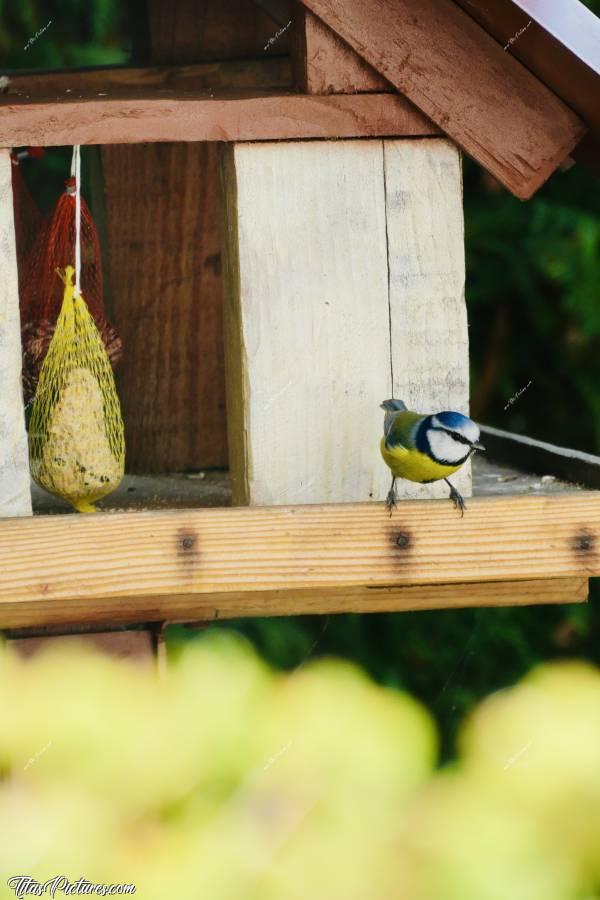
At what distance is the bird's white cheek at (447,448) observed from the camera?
1518 millimetres

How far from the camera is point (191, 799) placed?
1.30m

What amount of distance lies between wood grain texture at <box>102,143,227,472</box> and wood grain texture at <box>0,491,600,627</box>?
0.77m

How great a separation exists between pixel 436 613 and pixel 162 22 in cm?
160

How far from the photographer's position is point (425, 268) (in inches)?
64.8

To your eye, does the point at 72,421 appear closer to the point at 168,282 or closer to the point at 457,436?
the point at 457,436

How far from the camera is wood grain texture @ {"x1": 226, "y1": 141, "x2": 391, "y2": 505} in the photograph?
161cm

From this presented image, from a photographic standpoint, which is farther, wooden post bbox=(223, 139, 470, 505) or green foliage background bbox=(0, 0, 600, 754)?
green foliage background bbox=(0, 0, 600, 754)

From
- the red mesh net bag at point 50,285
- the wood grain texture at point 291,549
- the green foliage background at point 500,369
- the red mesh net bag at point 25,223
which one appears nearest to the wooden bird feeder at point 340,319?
the wood grain texture at point 291,549

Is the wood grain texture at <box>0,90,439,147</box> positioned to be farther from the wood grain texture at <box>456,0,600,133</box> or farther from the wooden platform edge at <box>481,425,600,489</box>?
the wooden platform edge at <box>481,425,600,489</box>

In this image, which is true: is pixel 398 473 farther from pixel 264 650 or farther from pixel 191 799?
pixel 264 650

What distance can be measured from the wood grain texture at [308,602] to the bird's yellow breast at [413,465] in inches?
5.6

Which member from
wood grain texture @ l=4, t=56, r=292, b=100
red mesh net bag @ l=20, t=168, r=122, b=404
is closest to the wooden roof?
red mesh net bag @ l=20, t=168, r=122, b=404

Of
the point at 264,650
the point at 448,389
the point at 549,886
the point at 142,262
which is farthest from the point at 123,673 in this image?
the point at 264,650

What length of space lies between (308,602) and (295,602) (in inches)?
1.1
